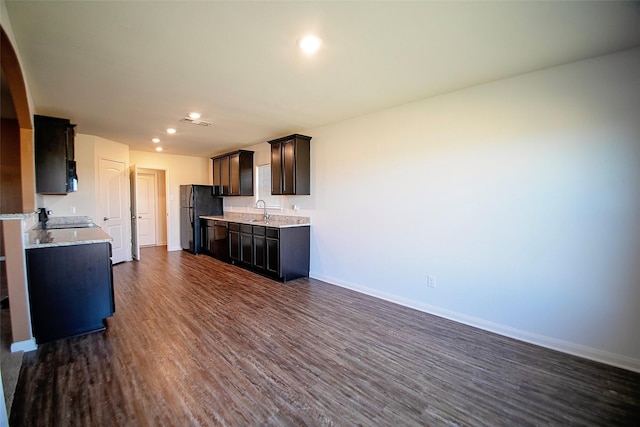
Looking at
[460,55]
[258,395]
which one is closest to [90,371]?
[258,395]

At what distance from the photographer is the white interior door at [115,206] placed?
17.3 ft

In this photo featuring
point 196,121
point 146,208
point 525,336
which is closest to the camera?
point 525,336

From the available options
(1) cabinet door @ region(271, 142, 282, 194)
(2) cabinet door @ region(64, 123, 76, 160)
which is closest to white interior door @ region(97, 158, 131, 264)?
(2) cabinet door @ region(64, 123, 76, 160)

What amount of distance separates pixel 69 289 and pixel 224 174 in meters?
4.24

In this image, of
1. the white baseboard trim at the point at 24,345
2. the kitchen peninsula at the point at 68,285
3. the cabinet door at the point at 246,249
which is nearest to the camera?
the white baseboard trim at the point at 24,345

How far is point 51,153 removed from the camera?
3779 mm

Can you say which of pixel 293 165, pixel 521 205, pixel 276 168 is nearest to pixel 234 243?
pixel 276 168

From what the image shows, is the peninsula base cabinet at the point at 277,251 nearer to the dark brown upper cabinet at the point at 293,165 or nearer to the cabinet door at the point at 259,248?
the cabinet door at the point at 259,248

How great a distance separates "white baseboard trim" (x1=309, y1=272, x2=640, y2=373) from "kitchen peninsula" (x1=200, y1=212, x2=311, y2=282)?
4.55 feet

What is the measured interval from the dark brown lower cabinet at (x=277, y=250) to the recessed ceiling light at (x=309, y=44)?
2.76m

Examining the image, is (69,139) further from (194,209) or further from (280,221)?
(280,221)

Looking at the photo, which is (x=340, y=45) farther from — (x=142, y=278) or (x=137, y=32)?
(x=142, y=278)

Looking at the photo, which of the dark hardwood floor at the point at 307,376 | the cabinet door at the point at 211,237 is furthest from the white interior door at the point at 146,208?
the dark hardwood floor at the point at 307,376

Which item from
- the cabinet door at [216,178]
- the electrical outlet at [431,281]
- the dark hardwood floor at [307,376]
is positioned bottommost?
the dark hardwood floor at [307,376]
